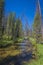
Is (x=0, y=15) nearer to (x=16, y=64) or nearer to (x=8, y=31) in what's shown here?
(x=16, y=64)

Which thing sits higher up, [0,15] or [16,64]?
[0,15]

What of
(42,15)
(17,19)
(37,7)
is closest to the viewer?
(37,7)

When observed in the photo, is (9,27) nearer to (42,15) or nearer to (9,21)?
(9,21)

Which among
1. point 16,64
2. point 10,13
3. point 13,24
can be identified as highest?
point 10,13

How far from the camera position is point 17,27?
207ft

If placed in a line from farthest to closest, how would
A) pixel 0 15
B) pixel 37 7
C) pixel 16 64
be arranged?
pixel 0 15, pixel 37 7, pixel 16 64

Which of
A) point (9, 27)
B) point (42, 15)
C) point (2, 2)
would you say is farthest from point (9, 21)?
point (42, 15)

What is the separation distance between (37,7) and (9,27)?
43.4 m

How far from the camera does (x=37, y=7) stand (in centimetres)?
1481

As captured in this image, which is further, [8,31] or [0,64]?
[8,31]

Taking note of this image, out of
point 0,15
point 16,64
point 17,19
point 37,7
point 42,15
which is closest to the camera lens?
point 16,64

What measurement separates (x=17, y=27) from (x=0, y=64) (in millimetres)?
50092

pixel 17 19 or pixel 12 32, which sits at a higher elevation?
pixel 17 19

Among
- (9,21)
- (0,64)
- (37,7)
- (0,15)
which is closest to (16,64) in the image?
(0,64)
